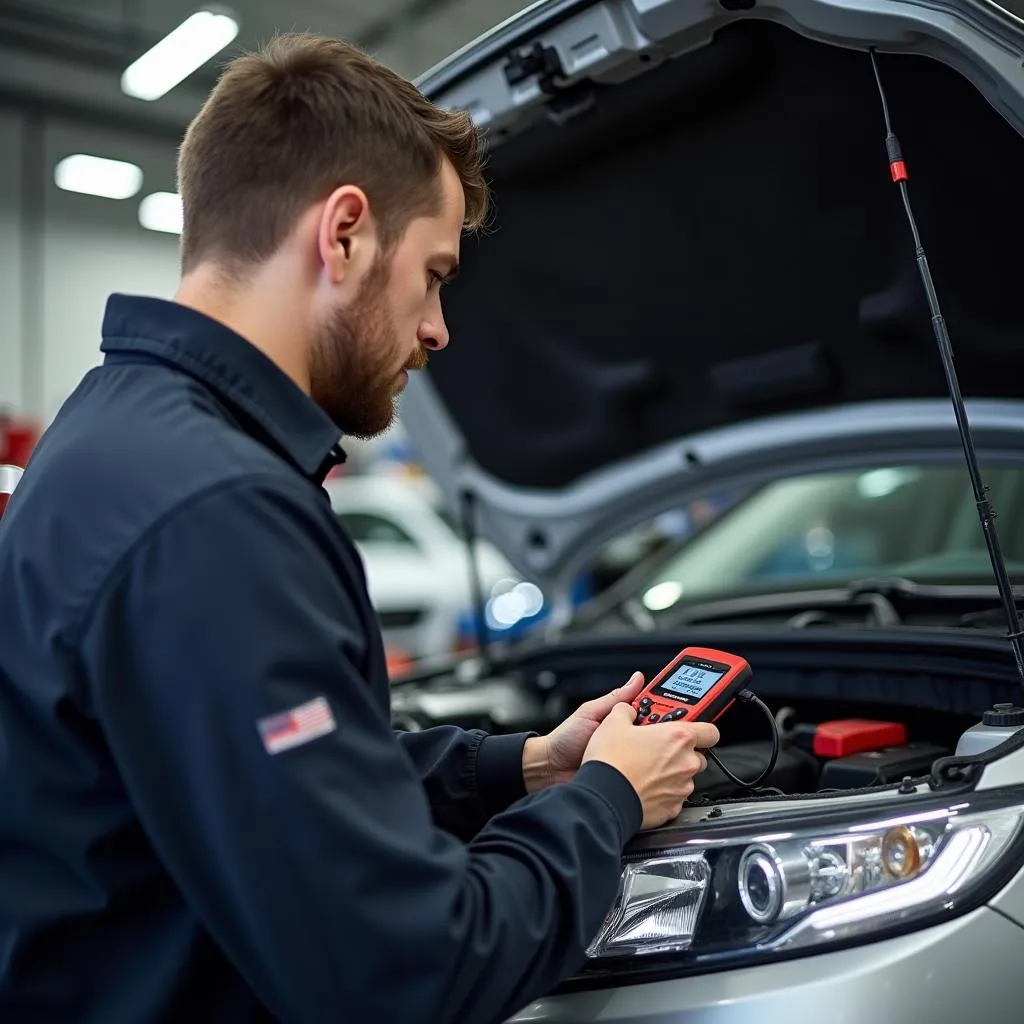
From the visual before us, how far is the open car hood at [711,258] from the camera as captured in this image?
1628 mm

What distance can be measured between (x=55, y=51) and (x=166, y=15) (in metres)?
1.09

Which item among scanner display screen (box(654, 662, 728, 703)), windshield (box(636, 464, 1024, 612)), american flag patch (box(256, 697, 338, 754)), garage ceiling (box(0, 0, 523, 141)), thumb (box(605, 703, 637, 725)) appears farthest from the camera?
garage ceiling (box(0, 0, 523, 141))

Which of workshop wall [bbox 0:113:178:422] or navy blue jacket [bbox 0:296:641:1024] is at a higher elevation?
workshop wall [bbox 0:113:178:422]

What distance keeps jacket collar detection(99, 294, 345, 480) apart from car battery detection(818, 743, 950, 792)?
0.81 meters

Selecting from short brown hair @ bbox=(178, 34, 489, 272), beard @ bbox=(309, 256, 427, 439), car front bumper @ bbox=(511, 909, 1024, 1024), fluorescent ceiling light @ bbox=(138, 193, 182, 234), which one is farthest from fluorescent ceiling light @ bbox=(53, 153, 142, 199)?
car front bumper @ bbox=(511, 909, 1024, 1024)

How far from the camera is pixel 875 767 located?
1429mm

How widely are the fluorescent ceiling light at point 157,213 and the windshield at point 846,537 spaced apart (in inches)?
337

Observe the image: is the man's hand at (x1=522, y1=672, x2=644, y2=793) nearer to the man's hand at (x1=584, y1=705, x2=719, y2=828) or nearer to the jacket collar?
the man's hand at (x1=584, y1=705, x2=719, y2=828)

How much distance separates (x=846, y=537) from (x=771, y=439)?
1.91 ft

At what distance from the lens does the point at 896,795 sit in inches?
45.8

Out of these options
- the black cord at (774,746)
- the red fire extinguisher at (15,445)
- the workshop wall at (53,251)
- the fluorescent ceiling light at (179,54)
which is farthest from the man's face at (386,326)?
the workshop wall at (53,251)

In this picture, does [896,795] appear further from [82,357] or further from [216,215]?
[82,357]

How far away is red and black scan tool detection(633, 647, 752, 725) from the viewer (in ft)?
4.06

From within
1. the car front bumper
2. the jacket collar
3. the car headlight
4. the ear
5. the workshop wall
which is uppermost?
the workshop wall
